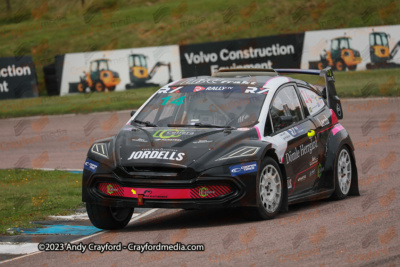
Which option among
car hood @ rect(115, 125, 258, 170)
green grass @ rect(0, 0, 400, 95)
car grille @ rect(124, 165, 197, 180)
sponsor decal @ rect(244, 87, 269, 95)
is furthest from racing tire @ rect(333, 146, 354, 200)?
green grass @ rect(0, 0, 400, 95)

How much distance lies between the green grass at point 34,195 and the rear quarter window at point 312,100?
3341mm

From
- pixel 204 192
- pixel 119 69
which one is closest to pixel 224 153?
pixel 204 192

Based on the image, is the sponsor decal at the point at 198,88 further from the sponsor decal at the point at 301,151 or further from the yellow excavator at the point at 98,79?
the yellow excavator at the point at 98,79

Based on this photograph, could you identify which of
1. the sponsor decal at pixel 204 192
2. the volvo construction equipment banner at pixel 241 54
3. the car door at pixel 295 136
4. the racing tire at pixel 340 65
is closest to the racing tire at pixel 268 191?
the car door at pixel 295 136

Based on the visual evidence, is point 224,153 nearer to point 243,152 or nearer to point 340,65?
point 243,152

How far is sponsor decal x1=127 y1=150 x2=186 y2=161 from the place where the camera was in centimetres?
809

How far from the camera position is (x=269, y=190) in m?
8.49

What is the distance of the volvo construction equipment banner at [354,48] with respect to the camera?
30.3 metres

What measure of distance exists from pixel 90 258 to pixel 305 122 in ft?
12.6

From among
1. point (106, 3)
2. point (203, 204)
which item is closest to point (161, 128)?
point (203, 204)

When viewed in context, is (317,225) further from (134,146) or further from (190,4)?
(190,4)

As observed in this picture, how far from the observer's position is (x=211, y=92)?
31.0ft

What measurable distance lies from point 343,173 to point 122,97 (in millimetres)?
19287

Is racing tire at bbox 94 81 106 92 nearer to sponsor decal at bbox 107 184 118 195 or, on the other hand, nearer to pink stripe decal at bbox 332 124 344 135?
pink stripe decal at bbox 332 124 344 135
